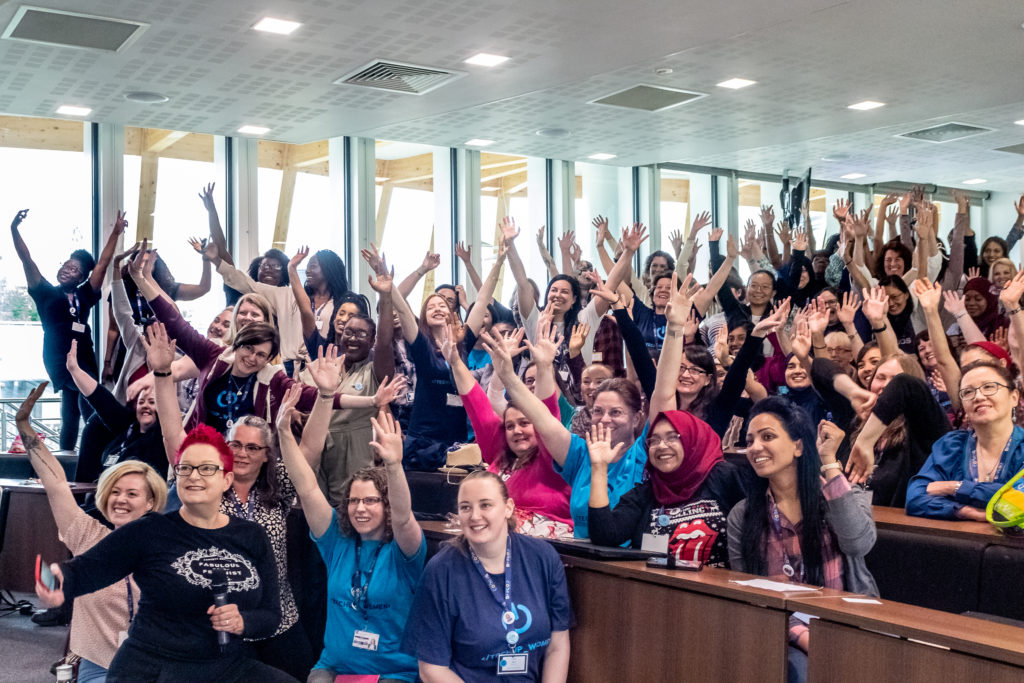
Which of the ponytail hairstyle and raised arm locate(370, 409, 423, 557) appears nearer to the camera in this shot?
the ponytail hairstyle

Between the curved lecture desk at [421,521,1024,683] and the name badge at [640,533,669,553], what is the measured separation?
184 mm

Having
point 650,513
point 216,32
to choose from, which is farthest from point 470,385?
point 216,32

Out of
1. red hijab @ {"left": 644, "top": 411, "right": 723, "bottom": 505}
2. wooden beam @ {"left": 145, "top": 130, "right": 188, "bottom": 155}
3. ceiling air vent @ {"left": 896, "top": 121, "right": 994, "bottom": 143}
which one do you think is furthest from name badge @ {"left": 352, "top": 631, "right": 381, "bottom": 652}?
ceiling air vent @ {"left": 896, "top": 121, "right": 994, "bottom": 143}

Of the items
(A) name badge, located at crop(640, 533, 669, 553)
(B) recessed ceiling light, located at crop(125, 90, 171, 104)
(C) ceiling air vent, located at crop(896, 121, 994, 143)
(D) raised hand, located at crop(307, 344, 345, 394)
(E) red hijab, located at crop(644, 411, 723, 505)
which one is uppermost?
(C) ceiling air vent, located at crop(896, 121, 994, 143)

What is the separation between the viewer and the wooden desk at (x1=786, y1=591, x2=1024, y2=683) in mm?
2055

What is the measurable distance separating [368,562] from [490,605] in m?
0.61

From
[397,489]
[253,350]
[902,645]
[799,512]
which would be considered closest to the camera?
[902,645]

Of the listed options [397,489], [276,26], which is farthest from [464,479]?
[276,26]

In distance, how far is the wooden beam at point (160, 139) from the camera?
8781mm

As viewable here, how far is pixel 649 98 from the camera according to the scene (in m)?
7.70

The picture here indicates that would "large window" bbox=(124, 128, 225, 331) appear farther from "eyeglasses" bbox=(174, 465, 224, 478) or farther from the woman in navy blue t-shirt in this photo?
the woman in navy blue t-shirt

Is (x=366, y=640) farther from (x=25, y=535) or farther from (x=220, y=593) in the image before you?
(x=25, y=535)

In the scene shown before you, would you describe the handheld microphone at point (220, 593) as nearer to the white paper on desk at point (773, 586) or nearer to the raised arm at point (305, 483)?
the raised arm at point (305, 483)

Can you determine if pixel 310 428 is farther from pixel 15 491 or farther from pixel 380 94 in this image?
pixel 380 94
